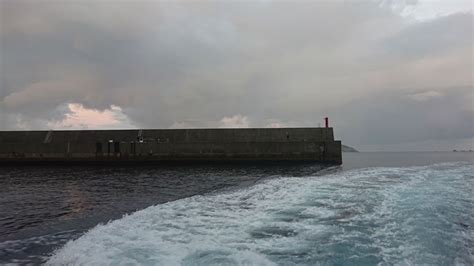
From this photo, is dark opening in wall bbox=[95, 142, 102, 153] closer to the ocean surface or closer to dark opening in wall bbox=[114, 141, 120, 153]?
dark opening in wall bbox=[114, 141, 120, 153]

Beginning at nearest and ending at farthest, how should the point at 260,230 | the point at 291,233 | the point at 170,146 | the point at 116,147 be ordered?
the point at 291,233 < the point at 260,230 < the point at 170,146 < the point at 116,147

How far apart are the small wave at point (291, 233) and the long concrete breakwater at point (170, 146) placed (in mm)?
25096

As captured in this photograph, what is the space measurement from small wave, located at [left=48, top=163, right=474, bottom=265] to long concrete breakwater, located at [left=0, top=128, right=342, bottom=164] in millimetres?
25096

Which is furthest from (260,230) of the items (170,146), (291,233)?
(170,146)

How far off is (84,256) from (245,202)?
192 inches

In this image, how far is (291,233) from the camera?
5.69 metres

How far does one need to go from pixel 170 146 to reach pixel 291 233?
28958 millimetres

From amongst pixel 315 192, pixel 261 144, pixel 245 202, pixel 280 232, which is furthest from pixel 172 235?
pixel 261 144

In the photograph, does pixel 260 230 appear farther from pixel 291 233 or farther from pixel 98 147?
pixel 98 147

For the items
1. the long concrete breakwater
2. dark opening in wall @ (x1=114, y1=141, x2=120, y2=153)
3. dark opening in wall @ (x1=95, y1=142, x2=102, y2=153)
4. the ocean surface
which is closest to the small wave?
the ocean surface

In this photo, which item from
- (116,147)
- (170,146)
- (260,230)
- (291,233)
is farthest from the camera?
(116,147)

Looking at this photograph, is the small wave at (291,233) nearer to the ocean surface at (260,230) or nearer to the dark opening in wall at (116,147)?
the ocean surface at (260,230)

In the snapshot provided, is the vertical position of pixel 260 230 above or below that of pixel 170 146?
below

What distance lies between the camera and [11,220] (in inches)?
316
